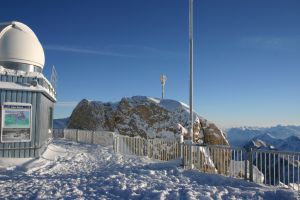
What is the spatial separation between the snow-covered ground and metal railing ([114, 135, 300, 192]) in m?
0.63

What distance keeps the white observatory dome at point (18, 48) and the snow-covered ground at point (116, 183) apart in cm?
534

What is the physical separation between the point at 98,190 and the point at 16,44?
1050cm

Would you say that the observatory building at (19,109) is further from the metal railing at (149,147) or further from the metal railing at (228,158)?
the metal railing at (228,158)

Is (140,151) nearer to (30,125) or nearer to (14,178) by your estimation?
(30,125)

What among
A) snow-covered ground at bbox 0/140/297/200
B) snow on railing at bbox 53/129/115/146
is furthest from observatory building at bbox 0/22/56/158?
snow on railing at bbox 53/129/115/146

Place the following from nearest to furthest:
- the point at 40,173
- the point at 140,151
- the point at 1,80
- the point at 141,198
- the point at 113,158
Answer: the point at 141,198
the point at 40,173
the point at 1,80
the point at 113,158
the point at 140,151

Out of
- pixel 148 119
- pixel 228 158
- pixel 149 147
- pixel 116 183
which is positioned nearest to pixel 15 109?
pixel 116 183

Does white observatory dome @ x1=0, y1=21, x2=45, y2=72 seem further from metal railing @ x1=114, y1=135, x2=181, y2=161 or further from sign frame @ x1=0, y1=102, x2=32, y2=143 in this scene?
metal railing @ x1=114, y1=135, x2=181, y2=161

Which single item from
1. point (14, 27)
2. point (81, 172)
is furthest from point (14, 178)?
point (14, 27)

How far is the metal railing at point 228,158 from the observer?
960cm

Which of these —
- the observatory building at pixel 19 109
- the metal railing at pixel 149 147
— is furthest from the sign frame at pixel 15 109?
the metal railing at pixel 149 147

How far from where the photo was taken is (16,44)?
1645 cm

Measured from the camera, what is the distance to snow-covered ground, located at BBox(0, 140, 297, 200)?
8469mm

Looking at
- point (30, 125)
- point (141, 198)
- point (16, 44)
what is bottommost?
point (141, 198)
